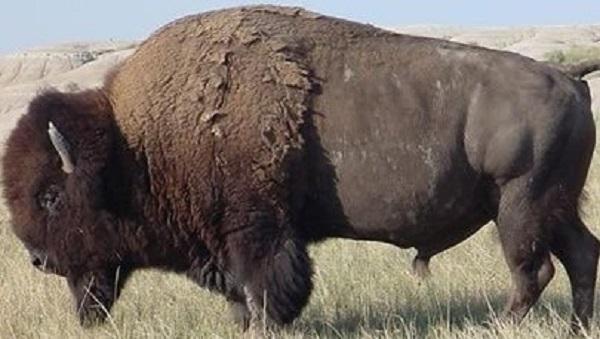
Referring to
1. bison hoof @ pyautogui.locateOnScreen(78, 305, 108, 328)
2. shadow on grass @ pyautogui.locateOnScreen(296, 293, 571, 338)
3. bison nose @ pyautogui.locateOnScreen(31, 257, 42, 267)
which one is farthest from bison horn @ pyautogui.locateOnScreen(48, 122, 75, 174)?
shadow on grass @ pyautogui.locateOnScreen(296, 293, 571, 338)

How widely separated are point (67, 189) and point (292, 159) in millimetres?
1305

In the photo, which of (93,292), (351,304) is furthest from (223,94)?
(351,304)

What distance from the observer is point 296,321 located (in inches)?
272

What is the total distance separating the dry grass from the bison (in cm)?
35

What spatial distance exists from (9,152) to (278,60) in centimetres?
165

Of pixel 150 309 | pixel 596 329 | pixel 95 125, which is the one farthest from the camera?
pixel 150 309

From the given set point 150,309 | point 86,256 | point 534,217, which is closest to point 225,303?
point 150,309

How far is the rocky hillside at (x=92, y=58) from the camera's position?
99.8 feet

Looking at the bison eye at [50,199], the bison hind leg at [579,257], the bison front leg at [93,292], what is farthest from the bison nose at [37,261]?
the bison hind leg at [579,257]

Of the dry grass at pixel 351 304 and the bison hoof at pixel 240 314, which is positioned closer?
the dry grass at pixel 351 304

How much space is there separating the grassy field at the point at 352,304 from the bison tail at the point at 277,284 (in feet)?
0.49

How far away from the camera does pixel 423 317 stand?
23.1ft

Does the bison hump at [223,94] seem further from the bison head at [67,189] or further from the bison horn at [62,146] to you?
the bison horn at [62,146]

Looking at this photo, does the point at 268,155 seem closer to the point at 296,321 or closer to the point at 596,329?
the point at 296,321
